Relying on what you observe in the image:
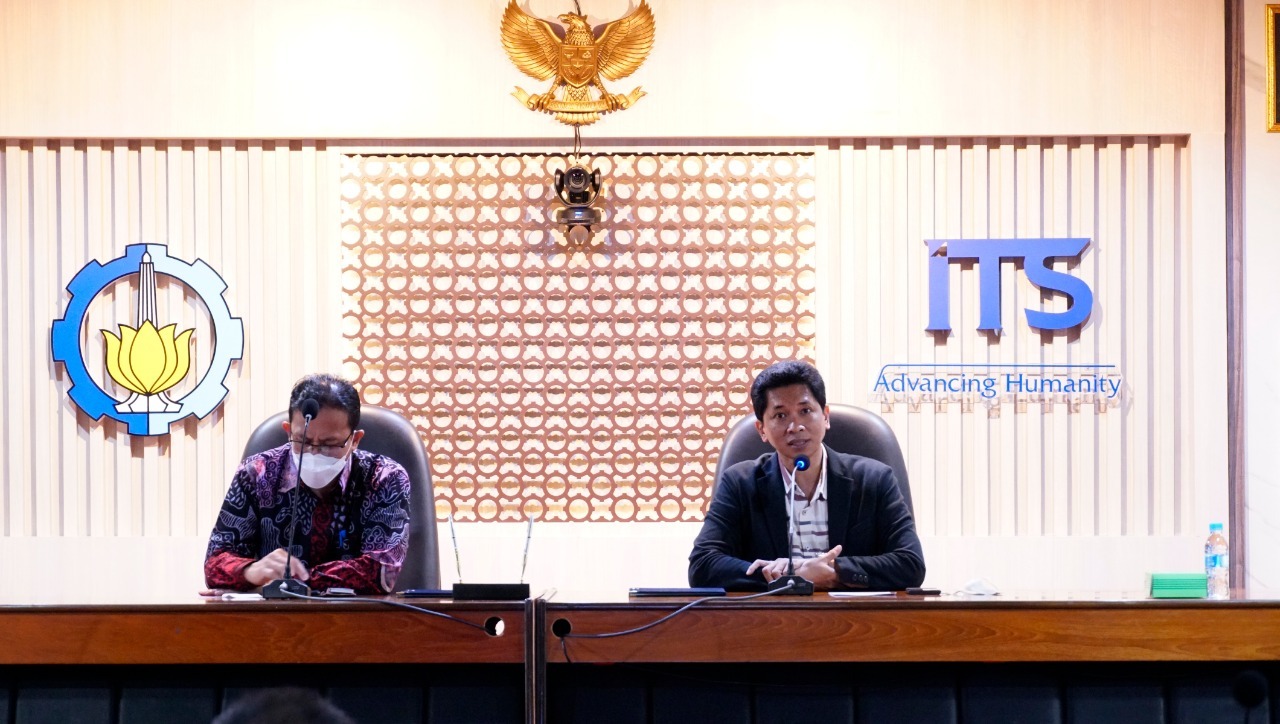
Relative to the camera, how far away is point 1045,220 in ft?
13.6

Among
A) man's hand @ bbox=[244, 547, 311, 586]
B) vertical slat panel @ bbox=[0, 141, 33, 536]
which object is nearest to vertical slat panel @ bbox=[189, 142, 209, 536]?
vertical slat panel @ bbox=[0, 141, 33, 536]

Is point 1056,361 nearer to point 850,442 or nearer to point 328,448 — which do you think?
point 850,442

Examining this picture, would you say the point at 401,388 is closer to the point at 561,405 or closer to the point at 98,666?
the point at 561,405

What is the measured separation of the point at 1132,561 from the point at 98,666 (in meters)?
3.46

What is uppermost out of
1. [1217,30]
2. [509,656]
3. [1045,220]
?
[1217,30]

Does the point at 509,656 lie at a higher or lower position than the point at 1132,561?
higher

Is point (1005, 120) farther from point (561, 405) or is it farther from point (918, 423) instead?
point (561, 405)

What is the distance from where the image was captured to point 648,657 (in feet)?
6.29

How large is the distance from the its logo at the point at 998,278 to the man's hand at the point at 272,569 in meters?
2.48

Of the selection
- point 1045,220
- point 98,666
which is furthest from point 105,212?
point 1045,220

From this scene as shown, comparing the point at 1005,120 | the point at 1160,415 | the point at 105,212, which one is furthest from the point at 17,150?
the point at 1160,415

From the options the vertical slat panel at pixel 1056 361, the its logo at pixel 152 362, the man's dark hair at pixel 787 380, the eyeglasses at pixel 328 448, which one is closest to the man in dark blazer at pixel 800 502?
the man's dark hair at pixel 787 380

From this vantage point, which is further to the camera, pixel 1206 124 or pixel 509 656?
pixel 1206 124

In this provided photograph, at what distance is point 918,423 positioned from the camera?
4133 millimetres
